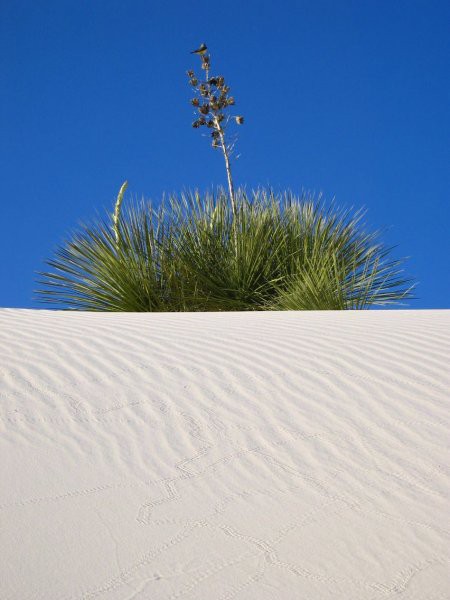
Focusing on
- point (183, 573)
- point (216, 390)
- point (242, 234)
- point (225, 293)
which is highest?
point (242, 234)

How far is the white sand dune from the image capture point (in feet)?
7.56

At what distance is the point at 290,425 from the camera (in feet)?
11.0

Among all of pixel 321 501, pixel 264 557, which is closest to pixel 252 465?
pixel 321 501

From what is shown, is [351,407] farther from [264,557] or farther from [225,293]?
[225,293]

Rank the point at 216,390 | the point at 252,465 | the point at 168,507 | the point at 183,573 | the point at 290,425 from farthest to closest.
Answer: the point at 216,390 < the point at 290,425 < the point at 252,465 < the point at 168,507 < the point at 183,573

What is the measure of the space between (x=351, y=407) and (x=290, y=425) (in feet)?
1.13

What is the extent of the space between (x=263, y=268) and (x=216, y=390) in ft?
22.2

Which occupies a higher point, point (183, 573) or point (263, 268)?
point (263, 268)

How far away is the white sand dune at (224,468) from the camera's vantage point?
90.7 inches

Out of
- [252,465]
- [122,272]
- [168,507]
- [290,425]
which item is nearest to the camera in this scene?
[168,507]

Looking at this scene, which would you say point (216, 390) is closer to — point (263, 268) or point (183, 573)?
point (183, 573)

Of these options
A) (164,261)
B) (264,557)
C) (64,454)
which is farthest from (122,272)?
(264,557)

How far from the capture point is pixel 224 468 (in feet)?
9.75

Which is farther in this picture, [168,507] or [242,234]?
[242,234]
